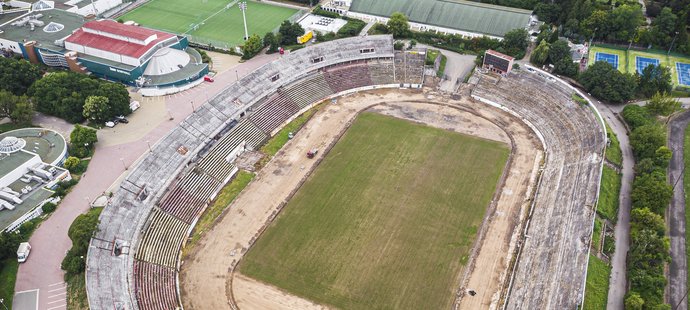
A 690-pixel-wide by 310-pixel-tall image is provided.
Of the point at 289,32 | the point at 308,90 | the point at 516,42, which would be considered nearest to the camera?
the point at 308,90

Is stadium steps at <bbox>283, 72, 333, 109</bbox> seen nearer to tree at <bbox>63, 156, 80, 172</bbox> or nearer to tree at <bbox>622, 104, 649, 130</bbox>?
tree at <bbox>63, 156, 80, 172</bbox>

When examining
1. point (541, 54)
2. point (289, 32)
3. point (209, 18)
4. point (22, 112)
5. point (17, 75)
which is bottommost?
point (22, 112)

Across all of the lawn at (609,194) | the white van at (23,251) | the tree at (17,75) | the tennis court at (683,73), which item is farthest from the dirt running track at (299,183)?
the tree at (17,75)

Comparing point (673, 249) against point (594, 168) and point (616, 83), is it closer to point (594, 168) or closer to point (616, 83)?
point (594, 168)

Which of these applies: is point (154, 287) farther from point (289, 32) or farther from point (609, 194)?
point (289, 32)

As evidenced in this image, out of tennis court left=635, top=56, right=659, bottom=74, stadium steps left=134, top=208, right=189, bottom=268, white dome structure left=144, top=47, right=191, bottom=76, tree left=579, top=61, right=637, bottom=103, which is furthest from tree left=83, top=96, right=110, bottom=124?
tennis court left=635, top=56, right=659, bottom=74

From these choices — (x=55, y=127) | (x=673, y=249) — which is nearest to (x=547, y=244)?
(x=673, y=249)

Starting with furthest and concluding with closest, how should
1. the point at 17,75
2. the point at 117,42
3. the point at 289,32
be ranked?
1. the point at 289,32
2. the point at 117,42
3. the point at 17,75

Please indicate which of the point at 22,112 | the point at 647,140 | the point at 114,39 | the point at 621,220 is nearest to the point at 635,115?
the point at 647,140
